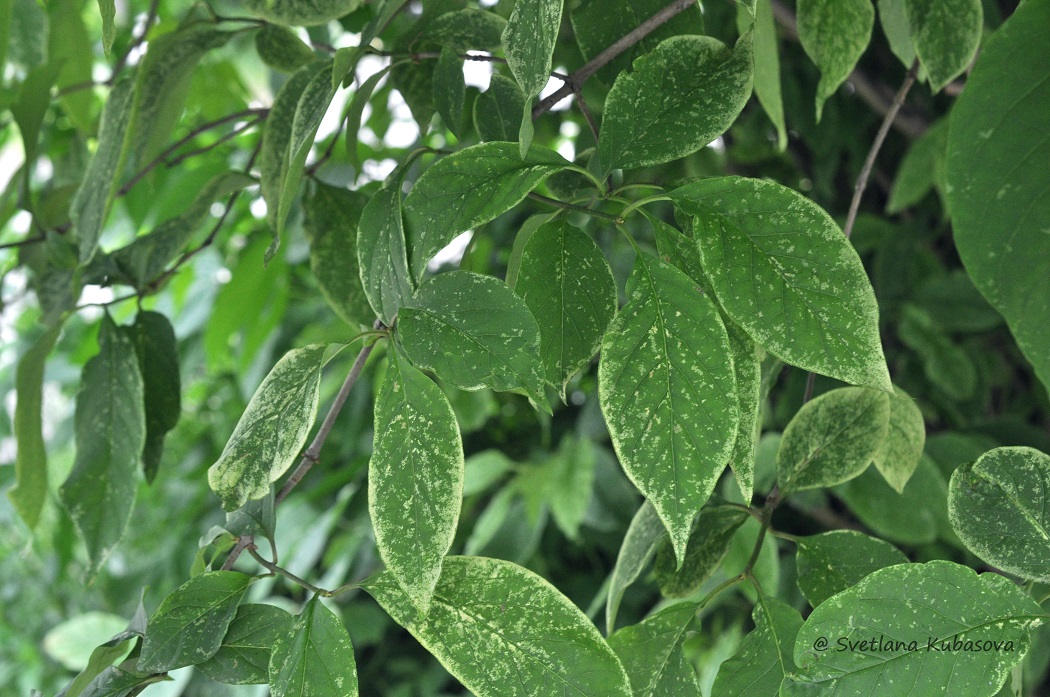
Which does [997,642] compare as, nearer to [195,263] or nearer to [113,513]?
[113,513]

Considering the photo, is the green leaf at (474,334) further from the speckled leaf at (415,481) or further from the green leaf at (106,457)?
the green leaf at (106,457)

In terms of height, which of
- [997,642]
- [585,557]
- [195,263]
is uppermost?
[997,642]

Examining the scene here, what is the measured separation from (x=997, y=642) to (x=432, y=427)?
0.12 m

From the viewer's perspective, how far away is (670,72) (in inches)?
8.3

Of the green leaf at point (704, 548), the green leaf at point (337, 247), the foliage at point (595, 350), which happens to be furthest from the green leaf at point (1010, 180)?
the green leaf at point (337, 247)

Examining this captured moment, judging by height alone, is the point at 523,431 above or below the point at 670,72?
below

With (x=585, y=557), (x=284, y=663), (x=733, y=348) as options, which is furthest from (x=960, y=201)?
(x=585, y=557)

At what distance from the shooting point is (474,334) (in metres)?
0.19

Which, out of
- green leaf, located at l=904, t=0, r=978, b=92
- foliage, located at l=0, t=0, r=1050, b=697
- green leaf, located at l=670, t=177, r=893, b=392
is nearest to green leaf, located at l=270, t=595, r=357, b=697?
foliage, located at l=0, t=0, r=1050, b=697

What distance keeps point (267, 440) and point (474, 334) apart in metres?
0.06

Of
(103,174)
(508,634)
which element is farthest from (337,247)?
(508,634)

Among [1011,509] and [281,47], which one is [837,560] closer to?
[1011,509]

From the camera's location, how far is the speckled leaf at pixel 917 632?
0.18 metres

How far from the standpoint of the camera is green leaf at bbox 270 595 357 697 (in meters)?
0.20
